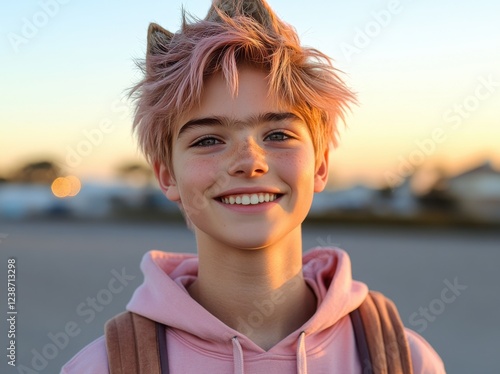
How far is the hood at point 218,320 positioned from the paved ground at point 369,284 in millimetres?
1952

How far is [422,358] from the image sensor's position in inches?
98.1

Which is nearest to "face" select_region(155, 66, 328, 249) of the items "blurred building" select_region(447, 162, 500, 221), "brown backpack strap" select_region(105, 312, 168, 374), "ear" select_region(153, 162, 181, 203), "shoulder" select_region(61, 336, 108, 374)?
"ear" select_region(153, 162, 181, 203)

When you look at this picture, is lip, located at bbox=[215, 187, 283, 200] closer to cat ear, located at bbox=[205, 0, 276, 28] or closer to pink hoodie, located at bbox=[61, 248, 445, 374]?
pink hoodie, located at bbox=[61, 248, 445, 374]

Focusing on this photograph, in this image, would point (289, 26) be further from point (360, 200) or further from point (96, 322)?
point (360, 200)

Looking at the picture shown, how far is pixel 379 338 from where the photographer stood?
2.49 meters

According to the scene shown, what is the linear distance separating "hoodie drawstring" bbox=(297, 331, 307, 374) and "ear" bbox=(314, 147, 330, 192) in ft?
1.84

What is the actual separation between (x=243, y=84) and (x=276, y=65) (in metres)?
0.13

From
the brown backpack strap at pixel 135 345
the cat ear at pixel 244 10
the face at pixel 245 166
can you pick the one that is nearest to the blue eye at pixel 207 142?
the face at pixel 245 166

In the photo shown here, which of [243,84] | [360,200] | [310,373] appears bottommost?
Answer: [310,373]

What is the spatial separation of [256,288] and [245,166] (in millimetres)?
449

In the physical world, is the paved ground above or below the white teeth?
above

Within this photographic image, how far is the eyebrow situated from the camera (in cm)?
241

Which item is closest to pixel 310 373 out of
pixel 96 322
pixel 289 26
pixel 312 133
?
pixel 312 133

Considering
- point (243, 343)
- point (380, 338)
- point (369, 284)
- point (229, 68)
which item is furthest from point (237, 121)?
point (369, 284)
